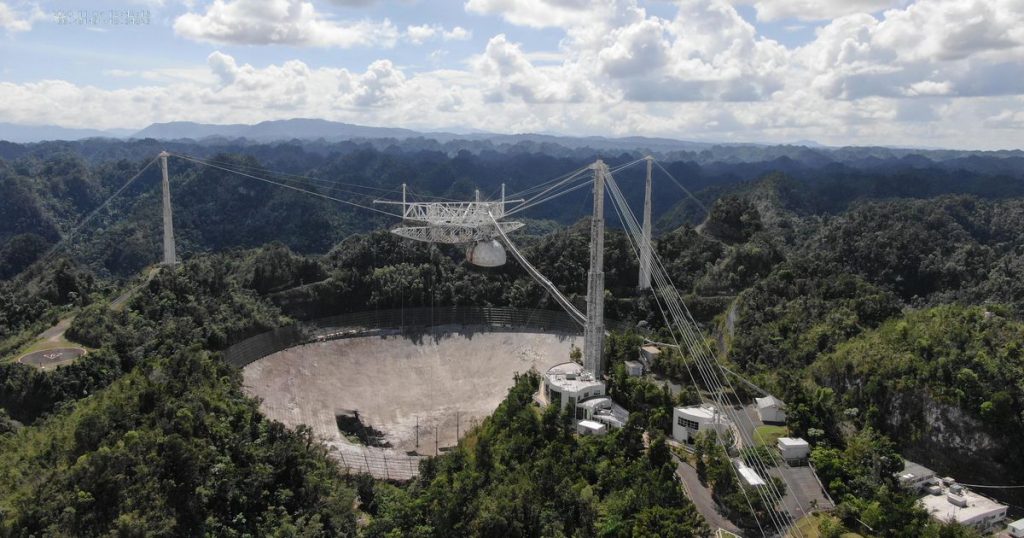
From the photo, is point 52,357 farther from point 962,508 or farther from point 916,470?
point 962,508

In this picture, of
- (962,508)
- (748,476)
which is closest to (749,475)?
(748,476)

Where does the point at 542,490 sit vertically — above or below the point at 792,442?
below

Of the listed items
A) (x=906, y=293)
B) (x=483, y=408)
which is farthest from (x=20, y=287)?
(x=906, y=293)

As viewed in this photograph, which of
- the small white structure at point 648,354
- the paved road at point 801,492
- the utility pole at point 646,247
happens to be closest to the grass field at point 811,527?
the paved road at point 801,492

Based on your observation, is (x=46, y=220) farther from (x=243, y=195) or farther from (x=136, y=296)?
(x=136, y=296)

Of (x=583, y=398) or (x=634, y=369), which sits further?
(x=634, y=369)

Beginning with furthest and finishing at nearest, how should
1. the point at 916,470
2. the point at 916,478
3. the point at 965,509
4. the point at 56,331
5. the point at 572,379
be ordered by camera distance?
1. the point at 56,331
2. the point at 572,379
3. the point at 916,470
4. the point at 916,478
5. the point at 965,509

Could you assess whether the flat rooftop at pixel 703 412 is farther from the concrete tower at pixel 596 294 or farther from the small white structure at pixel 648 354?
the small white structure at pixel 648 354
